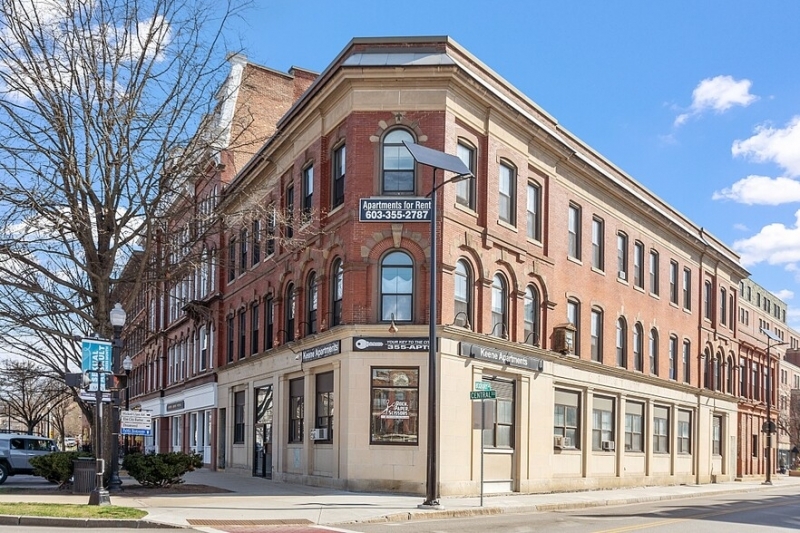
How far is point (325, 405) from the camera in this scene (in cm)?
2672

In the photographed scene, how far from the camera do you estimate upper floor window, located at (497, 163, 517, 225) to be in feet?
90.6

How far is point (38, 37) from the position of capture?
893 inches

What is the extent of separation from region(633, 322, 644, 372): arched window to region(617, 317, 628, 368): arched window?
982 mm

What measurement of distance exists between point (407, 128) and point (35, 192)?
10.2 metres

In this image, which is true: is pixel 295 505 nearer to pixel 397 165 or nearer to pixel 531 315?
pixel 397 165

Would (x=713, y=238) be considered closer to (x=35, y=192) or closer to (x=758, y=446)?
(x=758, y=446)

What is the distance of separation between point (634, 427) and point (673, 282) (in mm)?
8586

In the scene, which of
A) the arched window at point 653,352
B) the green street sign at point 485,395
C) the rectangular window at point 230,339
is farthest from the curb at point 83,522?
the arched window at point 653,352

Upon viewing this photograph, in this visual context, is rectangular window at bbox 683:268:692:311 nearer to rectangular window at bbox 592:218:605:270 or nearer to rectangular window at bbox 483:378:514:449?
rectangular window at bbox 592:218:605:270

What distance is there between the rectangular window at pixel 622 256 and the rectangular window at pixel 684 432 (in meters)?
9.06

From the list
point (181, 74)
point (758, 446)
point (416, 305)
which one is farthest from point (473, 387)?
point (758, 446)

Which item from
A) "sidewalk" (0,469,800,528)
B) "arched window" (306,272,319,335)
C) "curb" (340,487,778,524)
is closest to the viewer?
"sidewalk" (0,469,800,528)

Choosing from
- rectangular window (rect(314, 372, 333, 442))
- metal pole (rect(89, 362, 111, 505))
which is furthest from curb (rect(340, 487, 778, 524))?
rectangular window (rect(314, 372, 333, 442))

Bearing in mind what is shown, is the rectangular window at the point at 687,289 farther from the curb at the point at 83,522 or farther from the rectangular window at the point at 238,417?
the curb at the point at 83,522
